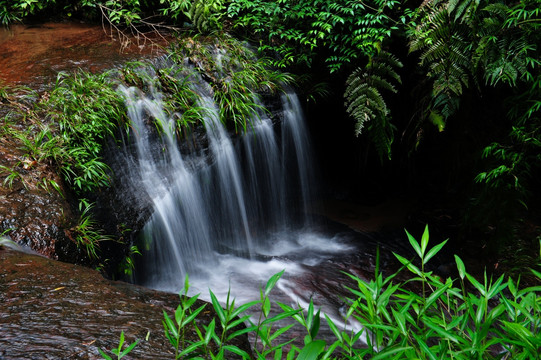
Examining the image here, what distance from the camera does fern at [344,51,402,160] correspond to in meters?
4.83

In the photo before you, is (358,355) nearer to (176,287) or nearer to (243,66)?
(176,287)

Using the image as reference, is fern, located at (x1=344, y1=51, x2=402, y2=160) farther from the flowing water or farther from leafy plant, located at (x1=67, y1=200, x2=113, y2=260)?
leafy plant, located at (x1=67, y1=200, x2=113, y2=260)

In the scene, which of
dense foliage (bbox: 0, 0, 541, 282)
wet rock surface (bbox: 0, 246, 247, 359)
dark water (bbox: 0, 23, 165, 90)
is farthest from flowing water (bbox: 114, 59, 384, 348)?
wet rock surface (bbox: 0, 246, 247, 359)

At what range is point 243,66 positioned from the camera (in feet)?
17.4

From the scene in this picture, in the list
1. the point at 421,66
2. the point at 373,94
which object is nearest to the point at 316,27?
the point at 373,94

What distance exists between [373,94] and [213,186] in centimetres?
212

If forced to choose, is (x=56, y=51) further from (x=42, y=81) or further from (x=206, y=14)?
(x=206, y=14)

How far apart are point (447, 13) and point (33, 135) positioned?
4.22 metres

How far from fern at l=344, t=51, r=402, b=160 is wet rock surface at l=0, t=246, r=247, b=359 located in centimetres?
323

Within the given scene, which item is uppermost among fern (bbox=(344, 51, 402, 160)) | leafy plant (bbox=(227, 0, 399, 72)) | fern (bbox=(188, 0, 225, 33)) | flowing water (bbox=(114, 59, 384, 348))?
fern (bbox=(188, 0, 225, 33))

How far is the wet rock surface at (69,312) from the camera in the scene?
5.57 feet

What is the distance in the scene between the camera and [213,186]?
482 centimetres

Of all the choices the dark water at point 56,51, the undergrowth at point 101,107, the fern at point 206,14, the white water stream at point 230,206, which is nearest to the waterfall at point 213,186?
the white water stream at point 230,206

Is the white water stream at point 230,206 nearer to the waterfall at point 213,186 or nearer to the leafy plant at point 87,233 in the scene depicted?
the waterfall at point 213,186
